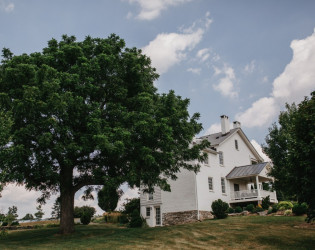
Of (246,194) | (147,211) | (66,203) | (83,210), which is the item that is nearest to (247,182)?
(246,194)

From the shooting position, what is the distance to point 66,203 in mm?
21688

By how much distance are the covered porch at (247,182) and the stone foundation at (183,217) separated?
16.6 feet

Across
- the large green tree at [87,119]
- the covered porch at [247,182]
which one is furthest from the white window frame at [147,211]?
the large green tree at [87,119]

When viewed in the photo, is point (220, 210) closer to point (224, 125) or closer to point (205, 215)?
point (205, 215)

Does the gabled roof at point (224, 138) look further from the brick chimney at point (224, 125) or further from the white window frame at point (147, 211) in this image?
the white window frame at point (147, 211)

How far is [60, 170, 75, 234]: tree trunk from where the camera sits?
71.0 ft

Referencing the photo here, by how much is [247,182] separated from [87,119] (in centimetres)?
2558

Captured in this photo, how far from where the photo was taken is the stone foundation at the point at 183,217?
1208 inches

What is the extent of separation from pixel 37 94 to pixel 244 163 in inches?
1158

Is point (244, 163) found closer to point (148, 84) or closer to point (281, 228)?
point (281, 228)

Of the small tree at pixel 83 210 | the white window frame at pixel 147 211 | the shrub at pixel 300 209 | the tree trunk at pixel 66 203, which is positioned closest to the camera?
the tree trunk at pixel 66 203

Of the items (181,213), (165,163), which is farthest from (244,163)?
(165,163)

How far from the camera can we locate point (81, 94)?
64.4 ft

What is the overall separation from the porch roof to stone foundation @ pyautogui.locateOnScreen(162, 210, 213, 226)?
6.11 m
